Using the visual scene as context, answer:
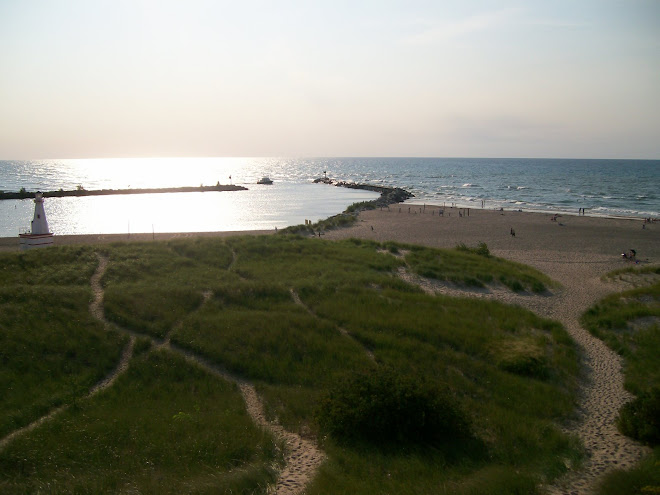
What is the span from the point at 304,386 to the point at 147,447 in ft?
12.6

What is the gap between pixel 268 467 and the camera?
7.80 metres

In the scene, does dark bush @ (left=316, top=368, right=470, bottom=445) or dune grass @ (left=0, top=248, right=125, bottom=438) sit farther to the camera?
dune grass @ (left=0, top=248, right=125, bottom=438)

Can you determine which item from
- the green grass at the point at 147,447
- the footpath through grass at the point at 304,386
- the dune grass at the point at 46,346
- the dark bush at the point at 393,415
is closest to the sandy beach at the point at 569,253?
the footpath through grass at the point at 304,386

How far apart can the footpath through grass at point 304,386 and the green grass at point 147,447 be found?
0.03m

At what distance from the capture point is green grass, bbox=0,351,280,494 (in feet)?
23.5

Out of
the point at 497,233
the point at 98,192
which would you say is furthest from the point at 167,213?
the point at 497,233

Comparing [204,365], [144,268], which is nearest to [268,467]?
[204,365]

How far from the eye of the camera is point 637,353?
13.8 metres

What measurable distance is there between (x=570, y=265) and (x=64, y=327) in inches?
1010

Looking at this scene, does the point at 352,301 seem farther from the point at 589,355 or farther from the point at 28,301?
the point at 28,301

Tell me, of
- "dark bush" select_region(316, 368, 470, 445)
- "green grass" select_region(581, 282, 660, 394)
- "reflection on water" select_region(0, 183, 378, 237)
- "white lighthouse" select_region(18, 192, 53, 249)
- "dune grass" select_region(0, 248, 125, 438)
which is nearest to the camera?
"dark bush" select_region(316, 368, 470, 445)

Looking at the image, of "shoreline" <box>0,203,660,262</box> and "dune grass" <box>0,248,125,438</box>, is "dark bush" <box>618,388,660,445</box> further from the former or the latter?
"shoreline" <box>0,203,660,262</box>

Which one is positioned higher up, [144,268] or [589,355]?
[144,268]

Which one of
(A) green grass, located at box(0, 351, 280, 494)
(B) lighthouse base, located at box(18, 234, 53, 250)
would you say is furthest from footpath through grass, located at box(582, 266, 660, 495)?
(B) lighthouse base, located at box(18, 234, 53, 250)
